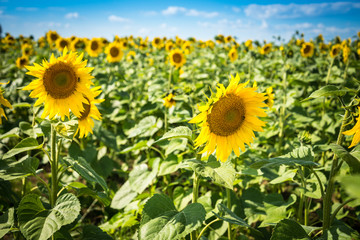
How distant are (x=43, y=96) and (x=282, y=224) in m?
1.81

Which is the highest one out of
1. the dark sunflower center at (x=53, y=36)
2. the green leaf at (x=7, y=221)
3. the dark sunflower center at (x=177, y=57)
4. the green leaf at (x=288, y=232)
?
the dark sunflower center at (x=53, y=36)

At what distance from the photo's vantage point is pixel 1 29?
503 inches

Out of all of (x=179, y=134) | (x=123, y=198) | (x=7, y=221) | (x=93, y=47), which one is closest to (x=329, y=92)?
(x=179, y=134)

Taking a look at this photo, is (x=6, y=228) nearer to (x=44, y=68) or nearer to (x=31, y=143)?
(x=31, y=143)

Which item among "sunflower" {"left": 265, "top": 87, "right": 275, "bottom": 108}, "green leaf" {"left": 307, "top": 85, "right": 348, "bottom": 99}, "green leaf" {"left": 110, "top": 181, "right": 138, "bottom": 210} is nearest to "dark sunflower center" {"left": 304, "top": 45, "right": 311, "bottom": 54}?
"sunflower" {"left": 265, "top": 87, "right": 275, "bottom": 108}

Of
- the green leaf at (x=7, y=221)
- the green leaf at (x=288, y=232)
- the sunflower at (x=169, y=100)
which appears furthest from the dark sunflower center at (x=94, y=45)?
the green leaf at (x=288, y=232)

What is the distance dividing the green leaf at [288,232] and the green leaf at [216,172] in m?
0.39

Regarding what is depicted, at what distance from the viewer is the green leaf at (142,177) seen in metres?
2.21

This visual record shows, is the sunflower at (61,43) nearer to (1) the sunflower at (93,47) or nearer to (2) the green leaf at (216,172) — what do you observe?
(1) the sunflower at (93,47)

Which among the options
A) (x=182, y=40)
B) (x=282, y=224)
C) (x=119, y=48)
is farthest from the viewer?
(x=182, y=40)

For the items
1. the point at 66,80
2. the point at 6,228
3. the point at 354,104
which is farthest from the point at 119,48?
the point at 354,104

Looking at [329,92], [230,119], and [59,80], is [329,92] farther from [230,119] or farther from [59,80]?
[59,80]

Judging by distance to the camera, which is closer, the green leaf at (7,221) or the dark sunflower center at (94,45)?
the green leaf at (7,221)

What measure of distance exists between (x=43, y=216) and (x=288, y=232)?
1504 mm
